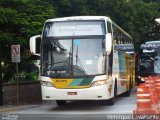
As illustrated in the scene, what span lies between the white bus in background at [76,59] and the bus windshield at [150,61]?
11.2m

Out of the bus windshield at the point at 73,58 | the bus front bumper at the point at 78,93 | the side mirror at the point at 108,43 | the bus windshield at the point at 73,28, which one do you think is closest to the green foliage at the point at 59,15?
the bus windshield at the point at 73,28

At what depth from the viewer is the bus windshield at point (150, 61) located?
106 feet

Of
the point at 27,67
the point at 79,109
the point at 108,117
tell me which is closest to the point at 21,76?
the point at 27,67

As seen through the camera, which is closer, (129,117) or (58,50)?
(129,117)

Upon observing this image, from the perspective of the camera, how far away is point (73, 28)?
21125 mm

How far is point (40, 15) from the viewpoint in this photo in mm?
25578

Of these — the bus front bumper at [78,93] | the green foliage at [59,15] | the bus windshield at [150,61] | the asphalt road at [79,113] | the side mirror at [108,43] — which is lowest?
the asphalt road at [79,113]

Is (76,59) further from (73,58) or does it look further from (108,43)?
(108,43)

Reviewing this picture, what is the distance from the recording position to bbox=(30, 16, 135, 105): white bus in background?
790 inches

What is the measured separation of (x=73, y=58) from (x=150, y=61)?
524 inches

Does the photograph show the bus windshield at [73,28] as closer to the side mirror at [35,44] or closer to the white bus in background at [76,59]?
the white bus in background at [76,59]

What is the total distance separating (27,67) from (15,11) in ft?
18.3

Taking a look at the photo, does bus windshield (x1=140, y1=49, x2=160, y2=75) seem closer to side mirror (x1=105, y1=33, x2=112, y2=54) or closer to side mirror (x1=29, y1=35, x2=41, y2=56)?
side mirror (x1=29, y1=35, x2=41, y2=56)

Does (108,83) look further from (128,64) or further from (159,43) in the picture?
(159,43)
